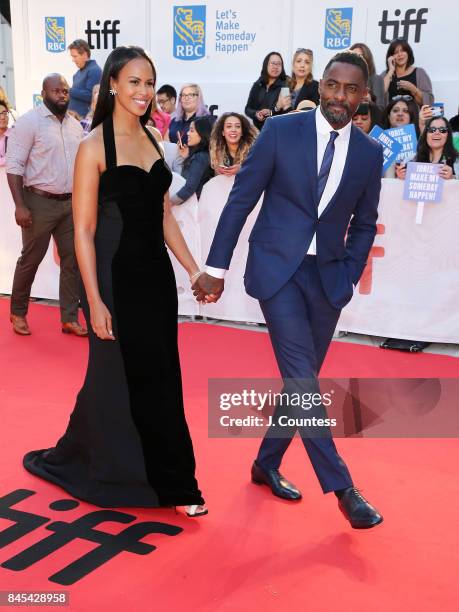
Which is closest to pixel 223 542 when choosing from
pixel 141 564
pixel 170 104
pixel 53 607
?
pixel 141 564

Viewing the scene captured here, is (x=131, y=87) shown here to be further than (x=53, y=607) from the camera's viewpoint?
Yes

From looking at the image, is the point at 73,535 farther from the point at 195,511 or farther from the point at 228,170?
the point at 228,170

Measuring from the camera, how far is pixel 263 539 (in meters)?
3.08

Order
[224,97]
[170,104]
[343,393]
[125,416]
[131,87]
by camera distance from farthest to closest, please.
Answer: [224,97] → [170,104] → [343,393] → [125,416] → [131,87]

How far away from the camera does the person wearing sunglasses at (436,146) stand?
19.0ft

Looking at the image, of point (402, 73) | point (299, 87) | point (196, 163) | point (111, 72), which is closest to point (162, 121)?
point (299, 87)

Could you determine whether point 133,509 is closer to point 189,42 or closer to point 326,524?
point 326,524

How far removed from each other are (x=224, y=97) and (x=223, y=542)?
8.24 m

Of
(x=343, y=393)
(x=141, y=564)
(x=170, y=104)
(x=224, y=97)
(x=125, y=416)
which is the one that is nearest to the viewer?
(x=141, y=564)

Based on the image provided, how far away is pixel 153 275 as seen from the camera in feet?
10.5

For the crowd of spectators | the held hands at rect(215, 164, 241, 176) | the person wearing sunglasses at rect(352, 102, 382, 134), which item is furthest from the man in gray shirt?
the person wearing sunglasses at rect(352, 102, 382, 134)

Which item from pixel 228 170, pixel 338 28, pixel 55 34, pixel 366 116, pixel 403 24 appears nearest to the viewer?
pixel 228 170

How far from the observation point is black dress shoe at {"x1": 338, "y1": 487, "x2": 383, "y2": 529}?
2.99 meters

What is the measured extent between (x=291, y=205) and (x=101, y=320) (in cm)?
88
